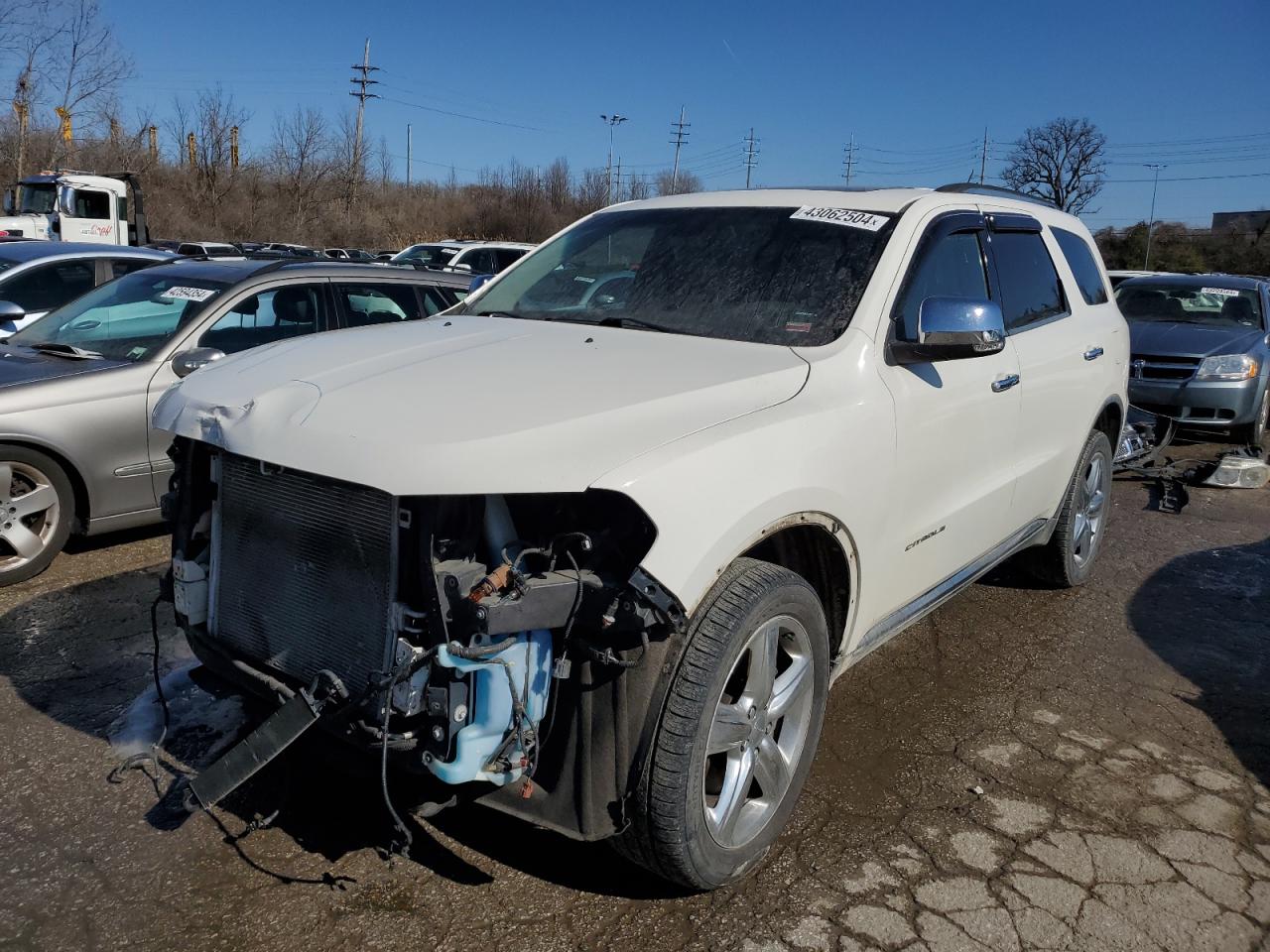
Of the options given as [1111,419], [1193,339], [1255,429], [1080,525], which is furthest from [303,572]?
[1255,429]

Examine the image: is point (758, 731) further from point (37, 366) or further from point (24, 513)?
point (37, 366)

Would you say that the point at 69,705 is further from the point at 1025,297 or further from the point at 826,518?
the point at 1025,297

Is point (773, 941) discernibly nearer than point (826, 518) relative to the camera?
Yes

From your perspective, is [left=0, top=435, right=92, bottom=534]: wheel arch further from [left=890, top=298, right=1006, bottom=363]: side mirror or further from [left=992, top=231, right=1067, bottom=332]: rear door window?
[left=992, top=231, right=1067, bottom=332]: rear door window

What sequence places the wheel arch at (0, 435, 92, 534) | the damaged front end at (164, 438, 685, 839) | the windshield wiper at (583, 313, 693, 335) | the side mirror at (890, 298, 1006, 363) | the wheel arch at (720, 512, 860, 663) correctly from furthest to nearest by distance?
the wheel arch at (0, 435, 92, 534)
the windshield wiper at (583, 313, 693, 335)
the side mirror at (890, 298, 1006, 363)
the wheel arch at (720, 512, 860, 663)
the damaged front end at (164, 438, 685, 839)

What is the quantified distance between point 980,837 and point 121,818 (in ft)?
8.81

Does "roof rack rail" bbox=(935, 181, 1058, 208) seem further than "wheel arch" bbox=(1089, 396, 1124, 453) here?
No

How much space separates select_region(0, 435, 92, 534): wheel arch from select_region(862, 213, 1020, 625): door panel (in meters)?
4.15

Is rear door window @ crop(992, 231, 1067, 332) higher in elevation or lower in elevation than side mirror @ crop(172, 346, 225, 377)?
higher

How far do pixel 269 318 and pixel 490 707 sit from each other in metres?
4.38

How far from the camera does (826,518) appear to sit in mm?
2984

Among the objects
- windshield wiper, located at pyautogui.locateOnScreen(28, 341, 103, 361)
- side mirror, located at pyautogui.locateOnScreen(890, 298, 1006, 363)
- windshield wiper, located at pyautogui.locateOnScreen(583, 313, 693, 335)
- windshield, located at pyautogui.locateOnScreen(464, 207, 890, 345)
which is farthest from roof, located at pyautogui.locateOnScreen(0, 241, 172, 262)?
side mirror, located at pyautogui.locateOnScreen(890, 298, 1006, 363)

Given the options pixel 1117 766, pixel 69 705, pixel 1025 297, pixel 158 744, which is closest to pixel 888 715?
pixel 1117 766

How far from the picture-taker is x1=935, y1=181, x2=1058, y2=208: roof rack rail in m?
4.29
